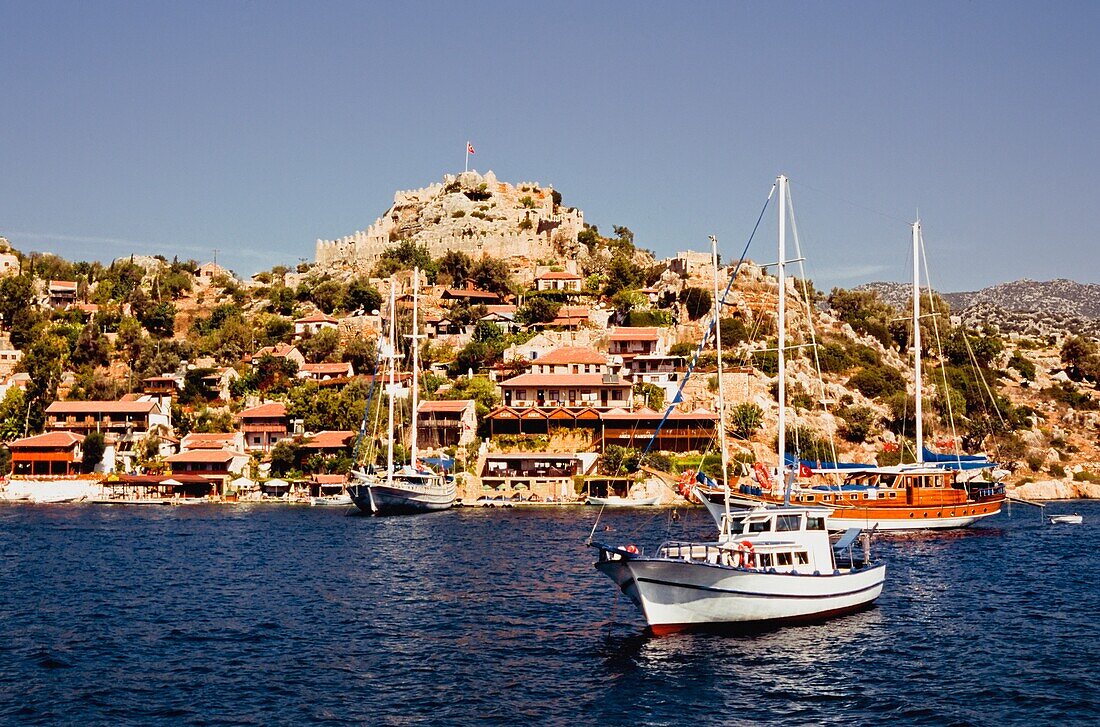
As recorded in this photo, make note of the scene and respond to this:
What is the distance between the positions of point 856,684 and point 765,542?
6884 millimetres

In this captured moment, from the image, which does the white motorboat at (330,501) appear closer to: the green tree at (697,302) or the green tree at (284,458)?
the green tree at (284,458)

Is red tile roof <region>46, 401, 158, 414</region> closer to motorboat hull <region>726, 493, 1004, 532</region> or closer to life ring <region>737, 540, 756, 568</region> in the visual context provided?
motorboat hull <region>726, 493, 1004, 532</region>

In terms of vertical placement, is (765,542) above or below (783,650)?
above

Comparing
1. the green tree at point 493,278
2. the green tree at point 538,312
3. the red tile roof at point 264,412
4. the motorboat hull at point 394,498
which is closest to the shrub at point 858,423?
the green tree at point 538,312

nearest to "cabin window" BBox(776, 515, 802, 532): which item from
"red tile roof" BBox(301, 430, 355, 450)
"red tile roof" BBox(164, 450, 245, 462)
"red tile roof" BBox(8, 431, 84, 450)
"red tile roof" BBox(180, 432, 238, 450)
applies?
"red tile roof" BBox(301, 430, 355, 450)

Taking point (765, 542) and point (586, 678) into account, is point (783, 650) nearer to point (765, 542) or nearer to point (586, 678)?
point (765, 542)

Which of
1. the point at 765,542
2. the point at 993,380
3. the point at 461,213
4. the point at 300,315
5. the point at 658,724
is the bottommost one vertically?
the point at 658,724

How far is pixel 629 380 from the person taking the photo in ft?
338

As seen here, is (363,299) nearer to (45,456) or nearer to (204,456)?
(204,456)

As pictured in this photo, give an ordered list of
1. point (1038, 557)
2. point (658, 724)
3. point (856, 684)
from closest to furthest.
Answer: point (658, 724), point (856, 684), point (1038, 557)

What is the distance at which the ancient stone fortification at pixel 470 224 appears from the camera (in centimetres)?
14600

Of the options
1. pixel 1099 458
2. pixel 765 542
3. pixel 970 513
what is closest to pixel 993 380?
pixel 1099 458

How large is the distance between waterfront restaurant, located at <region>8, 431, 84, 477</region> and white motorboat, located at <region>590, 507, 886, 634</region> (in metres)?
78.8

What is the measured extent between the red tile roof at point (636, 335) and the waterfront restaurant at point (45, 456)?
53.5 metres
